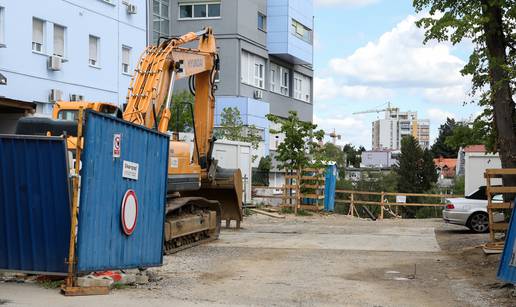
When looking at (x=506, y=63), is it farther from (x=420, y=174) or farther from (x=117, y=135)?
(x=420, y=174)

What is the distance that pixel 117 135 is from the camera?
31.9ft

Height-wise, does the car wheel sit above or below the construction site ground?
above

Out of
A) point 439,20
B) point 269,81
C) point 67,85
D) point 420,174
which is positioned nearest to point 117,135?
point 439,20

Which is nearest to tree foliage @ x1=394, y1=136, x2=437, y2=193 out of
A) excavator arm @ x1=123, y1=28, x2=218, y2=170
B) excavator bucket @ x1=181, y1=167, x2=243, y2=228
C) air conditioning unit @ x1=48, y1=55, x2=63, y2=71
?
air conditioning unit @ x1=48, y1=55, x2=63, y2=71

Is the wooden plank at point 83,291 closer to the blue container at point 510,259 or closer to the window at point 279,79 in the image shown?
the blue container at point 510,259

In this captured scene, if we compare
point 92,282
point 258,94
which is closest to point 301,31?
point 258,94

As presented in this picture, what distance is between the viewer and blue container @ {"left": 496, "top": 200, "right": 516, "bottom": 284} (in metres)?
9.65

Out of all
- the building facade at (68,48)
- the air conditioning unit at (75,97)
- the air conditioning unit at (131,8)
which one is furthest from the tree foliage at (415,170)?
the air conditioning unit at (75,97)

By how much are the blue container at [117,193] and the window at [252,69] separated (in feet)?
98.4

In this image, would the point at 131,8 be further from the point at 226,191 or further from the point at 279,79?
the point at 279,79

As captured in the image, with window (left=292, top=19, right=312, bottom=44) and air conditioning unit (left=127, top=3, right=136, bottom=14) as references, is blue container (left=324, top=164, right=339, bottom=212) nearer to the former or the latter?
air conditioning unit (left=127, top=3, right=136, bottom=14)

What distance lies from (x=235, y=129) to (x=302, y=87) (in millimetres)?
15825

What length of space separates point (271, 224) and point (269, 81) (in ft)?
68.8

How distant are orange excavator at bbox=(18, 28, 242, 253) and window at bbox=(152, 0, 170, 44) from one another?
23128mm
